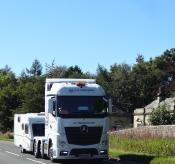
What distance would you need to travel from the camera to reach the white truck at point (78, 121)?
25.8 meters

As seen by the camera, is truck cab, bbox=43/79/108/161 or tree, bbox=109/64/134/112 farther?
Answer: tree, bbox=109/64/134/112

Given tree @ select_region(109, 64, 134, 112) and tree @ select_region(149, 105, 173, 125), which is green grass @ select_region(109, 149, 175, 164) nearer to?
tree @ select_region(149, 105, 173, 125)

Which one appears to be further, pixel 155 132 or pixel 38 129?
pixel 155 132

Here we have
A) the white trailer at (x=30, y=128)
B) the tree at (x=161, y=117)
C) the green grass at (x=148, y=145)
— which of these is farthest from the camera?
the tree at (x=161, y=117)

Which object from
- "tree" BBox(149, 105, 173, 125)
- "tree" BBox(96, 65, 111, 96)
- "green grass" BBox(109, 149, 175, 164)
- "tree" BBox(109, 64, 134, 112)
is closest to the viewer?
"green grass" BBox(109, 149, 175, 164)

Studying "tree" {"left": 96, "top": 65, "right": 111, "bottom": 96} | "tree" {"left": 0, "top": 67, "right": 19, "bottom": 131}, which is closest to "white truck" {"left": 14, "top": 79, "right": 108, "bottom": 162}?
"tree" {"left": 0, "top": 67, "right": 19, "bottom": 131}

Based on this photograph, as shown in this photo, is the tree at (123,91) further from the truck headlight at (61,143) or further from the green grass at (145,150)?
the truck headlight at (61,143)

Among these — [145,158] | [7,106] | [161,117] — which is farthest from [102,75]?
[145,158]

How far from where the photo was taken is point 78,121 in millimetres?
25938

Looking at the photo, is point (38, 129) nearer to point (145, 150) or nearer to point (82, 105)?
point (145, 150)

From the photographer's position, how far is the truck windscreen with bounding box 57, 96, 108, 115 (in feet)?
84.7

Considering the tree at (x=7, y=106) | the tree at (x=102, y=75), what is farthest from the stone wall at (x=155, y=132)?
the tree at (x=102, y=75)

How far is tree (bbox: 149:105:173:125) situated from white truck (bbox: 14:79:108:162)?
2836 cm

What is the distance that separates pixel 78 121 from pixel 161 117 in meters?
29.7
